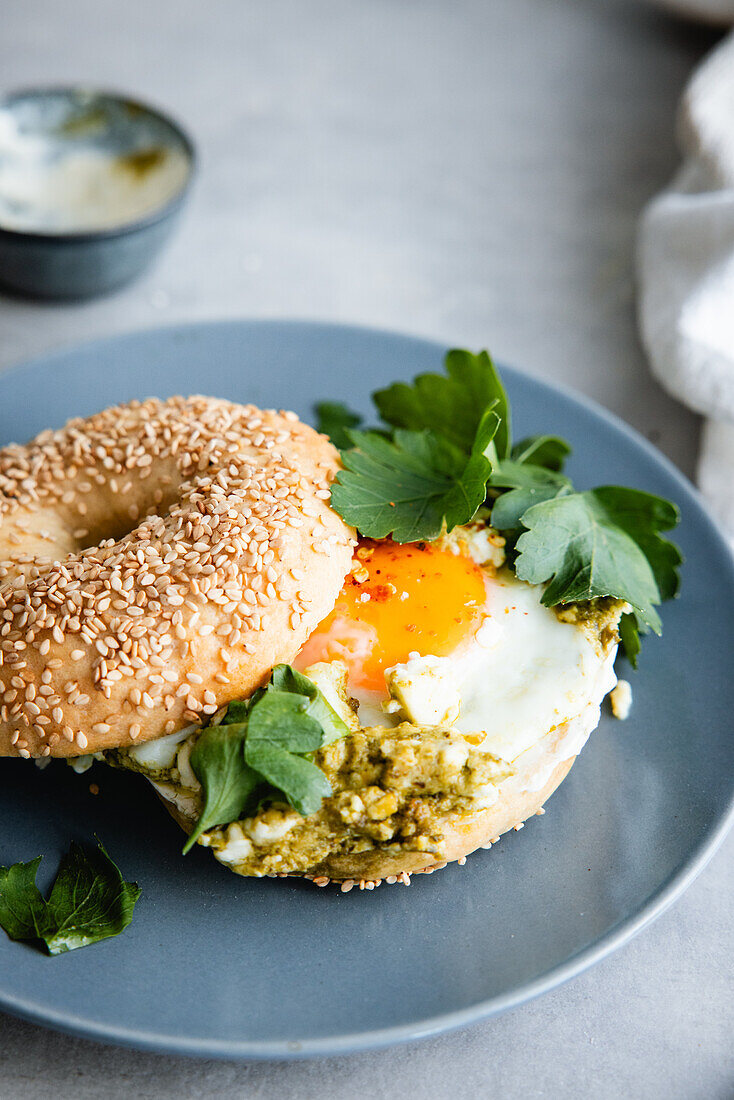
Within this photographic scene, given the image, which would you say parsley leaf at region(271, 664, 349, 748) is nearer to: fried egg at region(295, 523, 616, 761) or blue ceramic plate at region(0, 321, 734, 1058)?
fried egg at region(295, 523, 616, 761)

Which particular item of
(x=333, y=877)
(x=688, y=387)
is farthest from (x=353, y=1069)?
(x=688, y=387)

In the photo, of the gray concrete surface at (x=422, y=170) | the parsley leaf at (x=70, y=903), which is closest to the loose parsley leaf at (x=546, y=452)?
the gray concrete surface at (x=422, y=170)

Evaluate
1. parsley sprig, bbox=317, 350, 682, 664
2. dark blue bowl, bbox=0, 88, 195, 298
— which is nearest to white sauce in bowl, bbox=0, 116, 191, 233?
dark blue bowl, bbox=0, 88, 195, 298

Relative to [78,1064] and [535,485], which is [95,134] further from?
[78,1064]

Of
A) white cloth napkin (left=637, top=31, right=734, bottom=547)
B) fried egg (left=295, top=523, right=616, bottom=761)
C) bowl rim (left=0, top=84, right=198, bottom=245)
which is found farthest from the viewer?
bowl rim (left=0, top=84, right=198, bottom=245)

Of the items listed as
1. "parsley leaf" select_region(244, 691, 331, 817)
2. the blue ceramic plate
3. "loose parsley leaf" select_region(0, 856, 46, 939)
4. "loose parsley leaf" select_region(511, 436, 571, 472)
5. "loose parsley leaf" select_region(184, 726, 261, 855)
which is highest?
"loose parsley leaf" select_region(511, 436, 571, 472)

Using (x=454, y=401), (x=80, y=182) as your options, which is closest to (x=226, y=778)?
(x=454, y=401)

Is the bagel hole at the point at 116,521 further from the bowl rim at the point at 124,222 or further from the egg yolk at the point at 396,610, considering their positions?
the bowl rim at the point at 124,222
